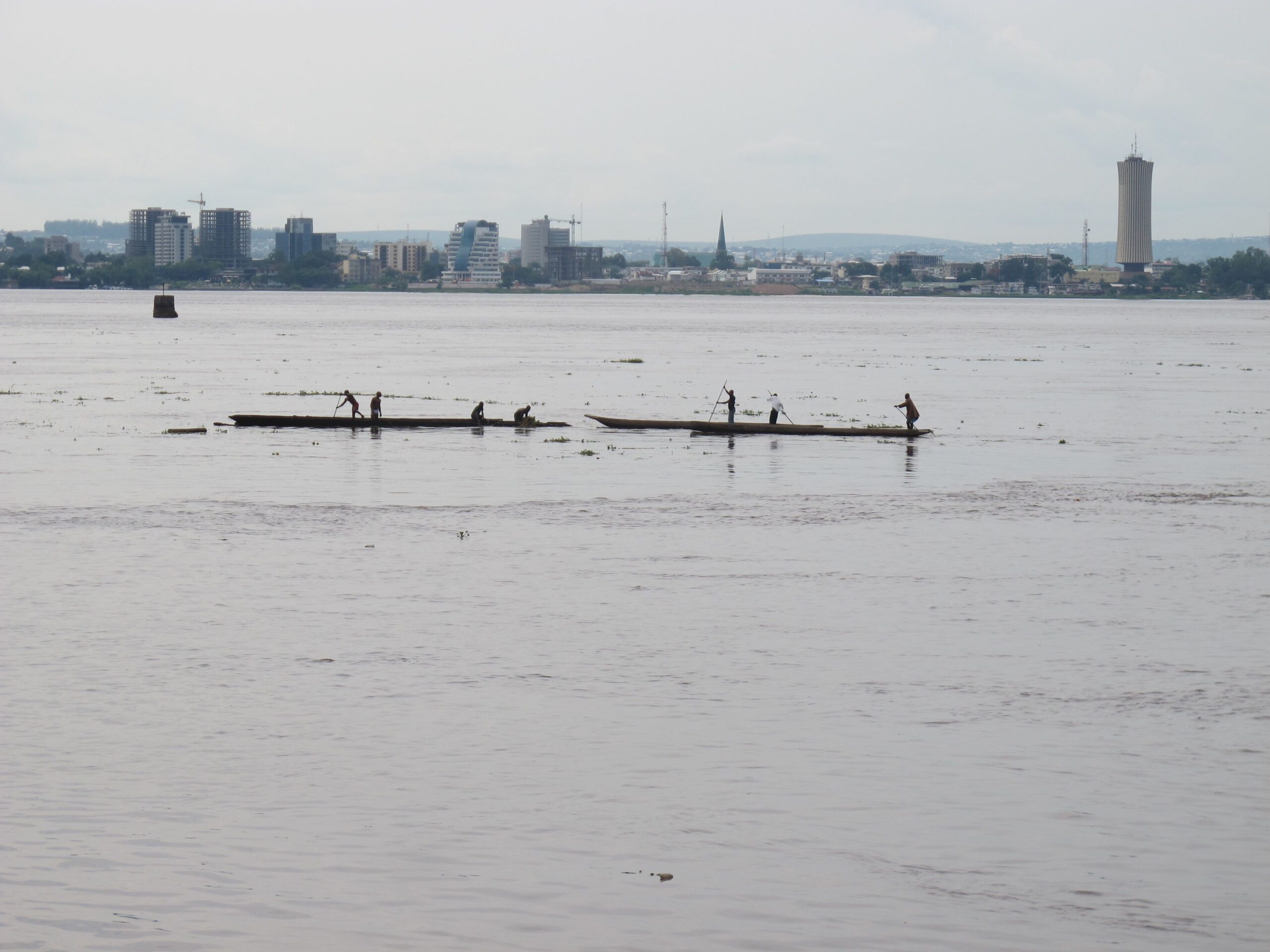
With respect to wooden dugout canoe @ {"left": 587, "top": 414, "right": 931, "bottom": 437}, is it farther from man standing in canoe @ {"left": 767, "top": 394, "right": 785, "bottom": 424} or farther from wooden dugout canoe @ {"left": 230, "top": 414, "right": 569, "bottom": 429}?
wooden dugout canoe @ {"left": 230, "top": 414, "right": 569, "bottom": 429}

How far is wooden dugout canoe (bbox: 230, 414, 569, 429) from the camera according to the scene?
61469 millimetres

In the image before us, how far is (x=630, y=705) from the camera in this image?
2309cm

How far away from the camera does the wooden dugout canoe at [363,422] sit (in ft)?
202

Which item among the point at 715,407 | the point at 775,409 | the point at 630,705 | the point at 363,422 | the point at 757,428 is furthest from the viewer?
the point at 715,407

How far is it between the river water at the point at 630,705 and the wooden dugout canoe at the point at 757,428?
638 centimetres

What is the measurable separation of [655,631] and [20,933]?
14.6 metres

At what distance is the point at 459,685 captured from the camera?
24.0 meters

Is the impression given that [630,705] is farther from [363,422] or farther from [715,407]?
[715,407]

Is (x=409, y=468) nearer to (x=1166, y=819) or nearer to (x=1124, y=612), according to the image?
(x=1124, y=612)

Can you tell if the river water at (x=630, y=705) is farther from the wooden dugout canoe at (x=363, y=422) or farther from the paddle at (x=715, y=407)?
the paddle at (x=715, y=407)

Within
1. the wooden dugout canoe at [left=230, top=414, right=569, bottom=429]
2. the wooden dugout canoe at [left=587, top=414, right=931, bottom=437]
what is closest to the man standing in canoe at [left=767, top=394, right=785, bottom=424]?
the wooden dugout canoe at [left=587, top=414, right=931, bottom=437]

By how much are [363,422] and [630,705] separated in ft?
131

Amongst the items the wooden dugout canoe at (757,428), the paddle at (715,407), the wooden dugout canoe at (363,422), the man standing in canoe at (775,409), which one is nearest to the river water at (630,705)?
the wooden dugout canoe at (757,428)

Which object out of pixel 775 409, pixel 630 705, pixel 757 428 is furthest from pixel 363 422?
pixel 630 705
